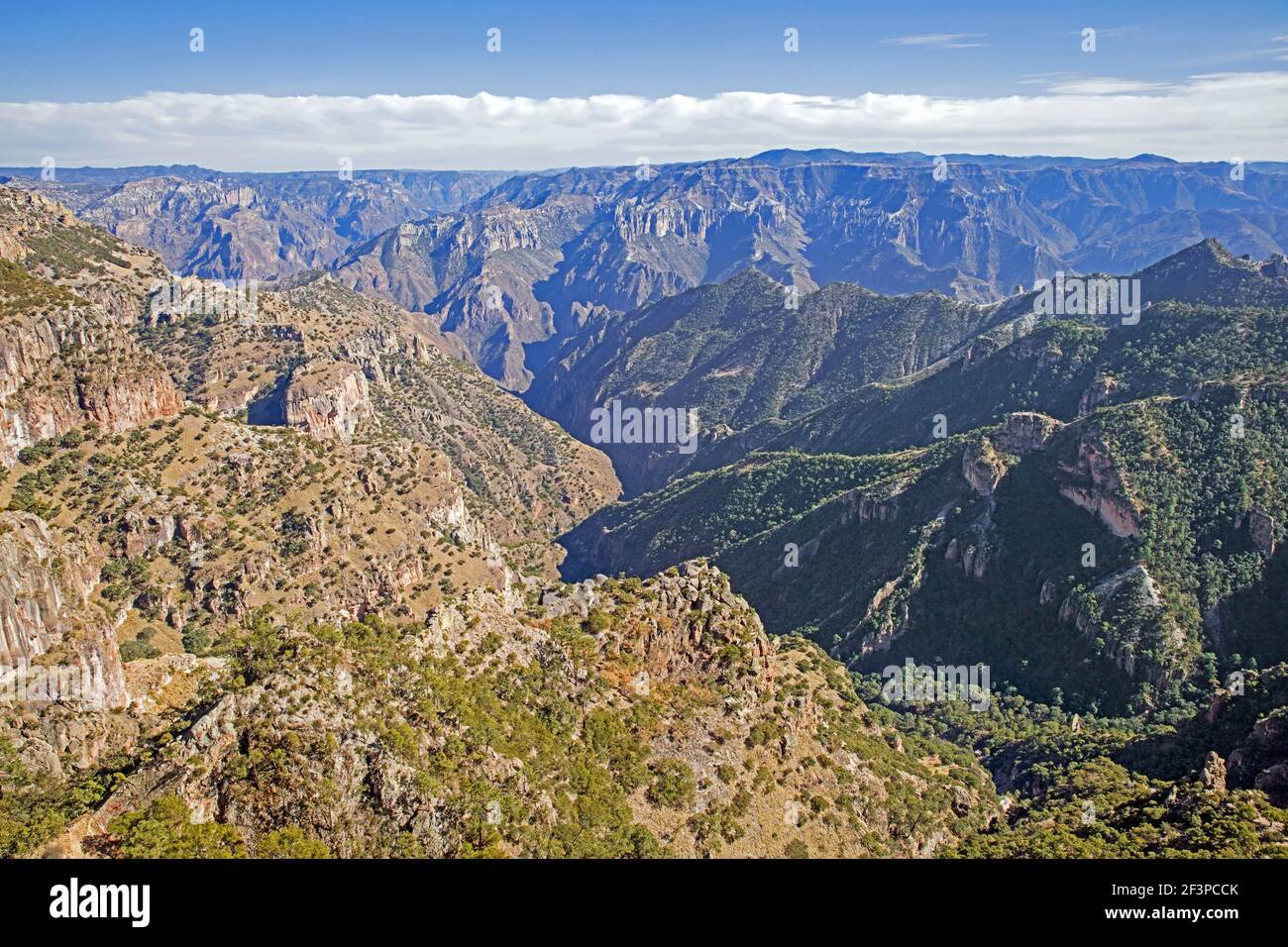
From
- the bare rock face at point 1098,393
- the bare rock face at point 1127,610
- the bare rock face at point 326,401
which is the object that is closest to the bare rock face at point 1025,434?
the bare rock face at point 1098,393

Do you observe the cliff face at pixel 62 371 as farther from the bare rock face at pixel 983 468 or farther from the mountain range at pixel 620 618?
the bare rock face at pixel 983 468

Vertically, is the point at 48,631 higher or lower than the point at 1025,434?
lower

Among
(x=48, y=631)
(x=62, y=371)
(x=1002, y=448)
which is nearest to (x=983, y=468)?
(x=1002, y=448)

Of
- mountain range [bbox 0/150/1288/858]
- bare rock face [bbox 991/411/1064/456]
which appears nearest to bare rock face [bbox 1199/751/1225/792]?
mountain range [bbox 0/150/1288/858]

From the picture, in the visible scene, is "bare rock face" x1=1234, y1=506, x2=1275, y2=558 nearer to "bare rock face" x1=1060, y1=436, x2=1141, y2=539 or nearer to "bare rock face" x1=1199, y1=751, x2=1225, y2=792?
"bare rock face" x1=1060, y1=436, x2=1141, y2=539

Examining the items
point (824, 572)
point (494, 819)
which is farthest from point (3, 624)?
point (824, 572)

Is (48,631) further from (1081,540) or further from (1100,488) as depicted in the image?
(1100,488)
